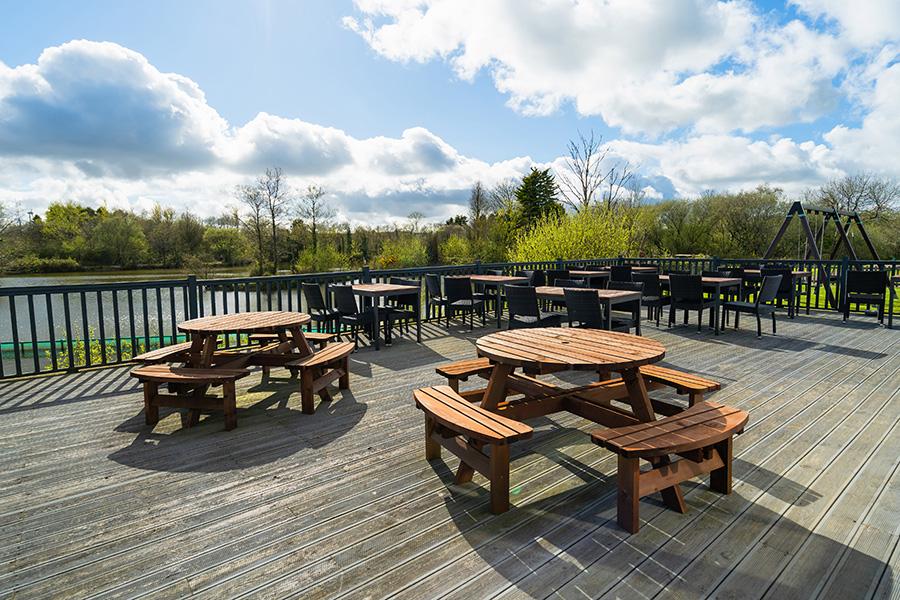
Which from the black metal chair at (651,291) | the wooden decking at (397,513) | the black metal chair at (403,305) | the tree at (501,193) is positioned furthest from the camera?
the tree at (501,193)

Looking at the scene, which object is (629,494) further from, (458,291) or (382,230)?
(382,230)

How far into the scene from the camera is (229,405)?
295cm

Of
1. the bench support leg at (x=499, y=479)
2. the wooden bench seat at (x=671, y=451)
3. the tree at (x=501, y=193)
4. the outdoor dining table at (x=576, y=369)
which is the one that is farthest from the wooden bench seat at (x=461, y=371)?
the tree at (x=501, y=193)

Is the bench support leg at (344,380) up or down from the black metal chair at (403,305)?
down

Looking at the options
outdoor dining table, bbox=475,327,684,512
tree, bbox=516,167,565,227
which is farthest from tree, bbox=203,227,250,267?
outdoor dining table, bbox=475,327,684,512

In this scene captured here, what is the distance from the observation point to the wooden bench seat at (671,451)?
5.76 ft

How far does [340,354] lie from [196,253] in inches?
1214

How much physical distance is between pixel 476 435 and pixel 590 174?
1914 centimetres

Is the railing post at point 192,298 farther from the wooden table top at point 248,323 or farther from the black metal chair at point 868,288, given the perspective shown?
the black metal chair at point 868,288

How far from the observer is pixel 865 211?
22156 millimetres

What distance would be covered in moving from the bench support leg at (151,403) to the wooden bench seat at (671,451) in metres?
2.94

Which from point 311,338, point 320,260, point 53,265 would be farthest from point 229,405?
point 53,265

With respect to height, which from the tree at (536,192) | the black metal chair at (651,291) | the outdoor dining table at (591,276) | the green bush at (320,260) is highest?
the tree at (536,192)

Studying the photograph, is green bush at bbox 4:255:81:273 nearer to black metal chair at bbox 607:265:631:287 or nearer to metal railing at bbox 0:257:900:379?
metal railing at bbox 0:257:900:379
